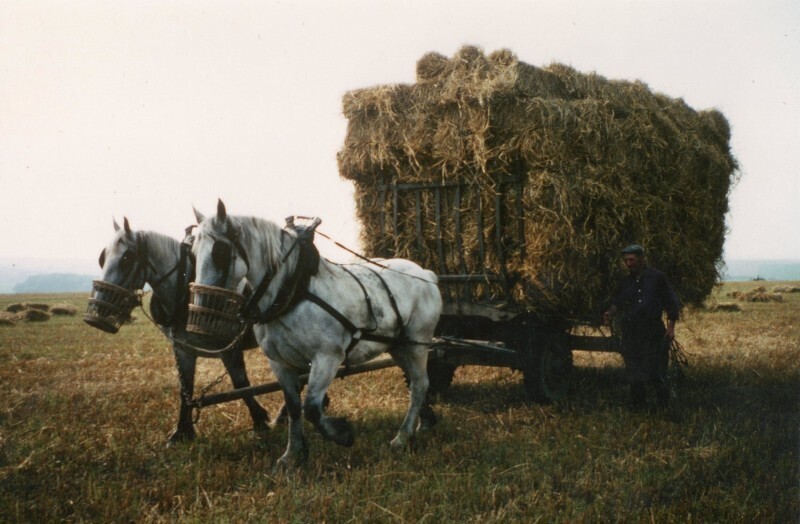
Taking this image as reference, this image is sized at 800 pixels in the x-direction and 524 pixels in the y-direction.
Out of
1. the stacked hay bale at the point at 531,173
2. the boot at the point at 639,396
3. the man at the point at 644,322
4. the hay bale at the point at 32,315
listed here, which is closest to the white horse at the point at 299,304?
the stacked hay bale at the point at 531,173

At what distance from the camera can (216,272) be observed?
12.8 feet

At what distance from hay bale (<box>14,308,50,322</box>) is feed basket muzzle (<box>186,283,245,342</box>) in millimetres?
16840

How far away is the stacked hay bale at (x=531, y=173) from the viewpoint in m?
5.97

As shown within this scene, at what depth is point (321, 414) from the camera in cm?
425

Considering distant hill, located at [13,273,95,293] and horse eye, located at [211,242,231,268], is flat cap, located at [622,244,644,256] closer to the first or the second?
horse eye, located at [211,242,231,268]

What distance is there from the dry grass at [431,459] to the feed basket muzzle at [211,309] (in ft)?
3.69

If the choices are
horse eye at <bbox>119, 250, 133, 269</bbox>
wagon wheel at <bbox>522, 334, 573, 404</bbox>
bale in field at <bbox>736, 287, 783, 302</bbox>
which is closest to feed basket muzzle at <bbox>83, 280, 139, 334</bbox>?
horse eye at <bbox>119, 250, 133, 269</bbox>

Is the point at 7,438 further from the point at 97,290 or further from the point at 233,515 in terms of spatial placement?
the point at 233,515

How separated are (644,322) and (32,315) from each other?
60.0 feet

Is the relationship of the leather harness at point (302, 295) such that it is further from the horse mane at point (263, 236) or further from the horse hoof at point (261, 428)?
the horse hoof at point (261, 428)

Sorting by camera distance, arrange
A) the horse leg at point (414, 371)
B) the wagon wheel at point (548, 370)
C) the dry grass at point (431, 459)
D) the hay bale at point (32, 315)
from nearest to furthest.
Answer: the dry grass at point (431, 459) < the horse leg at point (414, 371) < the wagon wheel at point (548, 370) < the hay bale at point (32, 315)

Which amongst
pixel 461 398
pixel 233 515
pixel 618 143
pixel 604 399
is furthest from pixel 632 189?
pixel 233 515

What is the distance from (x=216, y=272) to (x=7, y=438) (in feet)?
9.22

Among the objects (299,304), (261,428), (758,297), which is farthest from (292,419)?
(758,297)
